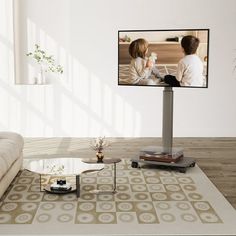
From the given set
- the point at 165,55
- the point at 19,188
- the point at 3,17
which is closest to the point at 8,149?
the point at 19,188

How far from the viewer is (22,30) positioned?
686 cm

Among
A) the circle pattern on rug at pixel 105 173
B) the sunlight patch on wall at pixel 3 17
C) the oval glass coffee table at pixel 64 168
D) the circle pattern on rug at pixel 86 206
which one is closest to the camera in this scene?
the circle pattern on rug at pixel 86 206

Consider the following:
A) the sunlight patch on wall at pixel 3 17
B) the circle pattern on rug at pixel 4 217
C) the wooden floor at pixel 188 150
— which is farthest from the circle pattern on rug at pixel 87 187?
the sunlight patch on wall at pixel 3 17

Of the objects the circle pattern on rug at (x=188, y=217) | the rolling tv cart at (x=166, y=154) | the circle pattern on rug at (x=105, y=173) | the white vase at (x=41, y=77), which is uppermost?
the white vase at (x=41, y=77)

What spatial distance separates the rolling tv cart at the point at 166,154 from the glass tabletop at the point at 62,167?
1.05 metres

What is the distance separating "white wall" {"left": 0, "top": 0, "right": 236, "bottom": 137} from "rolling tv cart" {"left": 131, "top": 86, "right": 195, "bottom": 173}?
2.07 metres

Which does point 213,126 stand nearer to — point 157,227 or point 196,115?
point 196,115

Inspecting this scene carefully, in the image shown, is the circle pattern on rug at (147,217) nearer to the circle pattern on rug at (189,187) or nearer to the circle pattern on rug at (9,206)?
the circle pattern on rug at (189,187)

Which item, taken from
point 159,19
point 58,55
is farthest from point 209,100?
point 58,55

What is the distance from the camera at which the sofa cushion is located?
3.74 metres

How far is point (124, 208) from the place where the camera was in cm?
353

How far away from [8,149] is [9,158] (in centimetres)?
13

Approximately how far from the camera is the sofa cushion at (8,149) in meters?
3.74

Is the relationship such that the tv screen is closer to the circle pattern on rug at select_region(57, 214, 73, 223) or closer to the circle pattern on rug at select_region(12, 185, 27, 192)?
the circle pattern on rug at select_region(12, 185, 27, 192)
